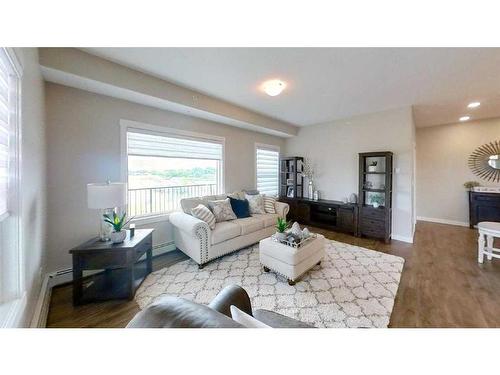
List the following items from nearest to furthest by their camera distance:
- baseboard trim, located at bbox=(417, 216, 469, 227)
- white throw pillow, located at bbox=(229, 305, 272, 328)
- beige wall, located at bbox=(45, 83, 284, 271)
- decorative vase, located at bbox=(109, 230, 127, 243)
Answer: white throw pillow, located at bbox=(229, 305, 272, 328)
decorative vase, located at bbox=(109, 230, 127, 243)
beige wall, located at bbox=(45, 83, 284, 271)
baseboard trim, located at bbox=(417, 216, 469, 227)

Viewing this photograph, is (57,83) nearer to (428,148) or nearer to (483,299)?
(483,299)

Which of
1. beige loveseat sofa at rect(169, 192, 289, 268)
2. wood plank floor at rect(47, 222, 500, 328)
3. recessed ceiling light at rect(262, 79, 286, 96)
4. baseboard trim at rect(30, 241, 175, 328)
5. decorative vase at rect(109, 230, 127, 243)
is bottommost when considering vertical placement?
wood plank floor at rect(47, 222, 500, 328)

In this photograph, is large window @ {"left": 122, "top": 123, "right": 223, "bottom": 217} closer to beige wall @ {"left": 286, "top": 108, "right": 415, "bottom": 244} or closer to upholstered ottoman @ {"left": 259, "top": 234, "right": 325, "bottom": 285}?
upholstered ottoman @ {"left": 259, "top": 234, "right": 325, "bottom": 285}

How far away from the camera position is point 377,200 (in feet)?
11.7

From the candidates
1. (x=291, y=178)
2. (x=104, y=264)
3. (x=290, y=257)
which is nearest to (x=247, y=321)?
(x=290, y=257)

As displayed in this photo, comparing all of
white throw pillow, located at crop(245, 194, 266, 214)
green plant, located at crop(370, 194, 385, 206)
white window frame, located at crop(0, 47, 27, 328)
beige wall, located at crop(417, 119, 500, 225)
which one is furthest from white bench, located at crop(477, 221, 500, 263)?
white window frame, located at crop(0, 47, 27, 328)

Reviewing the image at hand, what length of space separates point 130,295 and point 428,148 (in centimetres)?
691

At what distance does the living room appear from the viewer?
1300mm

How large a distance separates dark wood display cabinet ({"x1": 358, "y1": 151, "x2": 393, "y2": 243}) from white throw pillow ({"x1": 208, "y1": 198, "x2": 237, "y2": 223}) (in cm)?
254

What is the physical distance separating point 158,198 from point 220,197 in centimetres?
103

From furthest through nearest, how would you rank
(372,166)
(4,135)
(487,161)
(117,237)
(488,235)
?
(487,161), (372,166), (488,235), (117,237), (4,135)

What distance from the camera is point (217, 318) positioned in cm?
63

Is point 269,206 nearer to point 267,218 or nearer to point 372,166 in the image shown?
point 267,218
